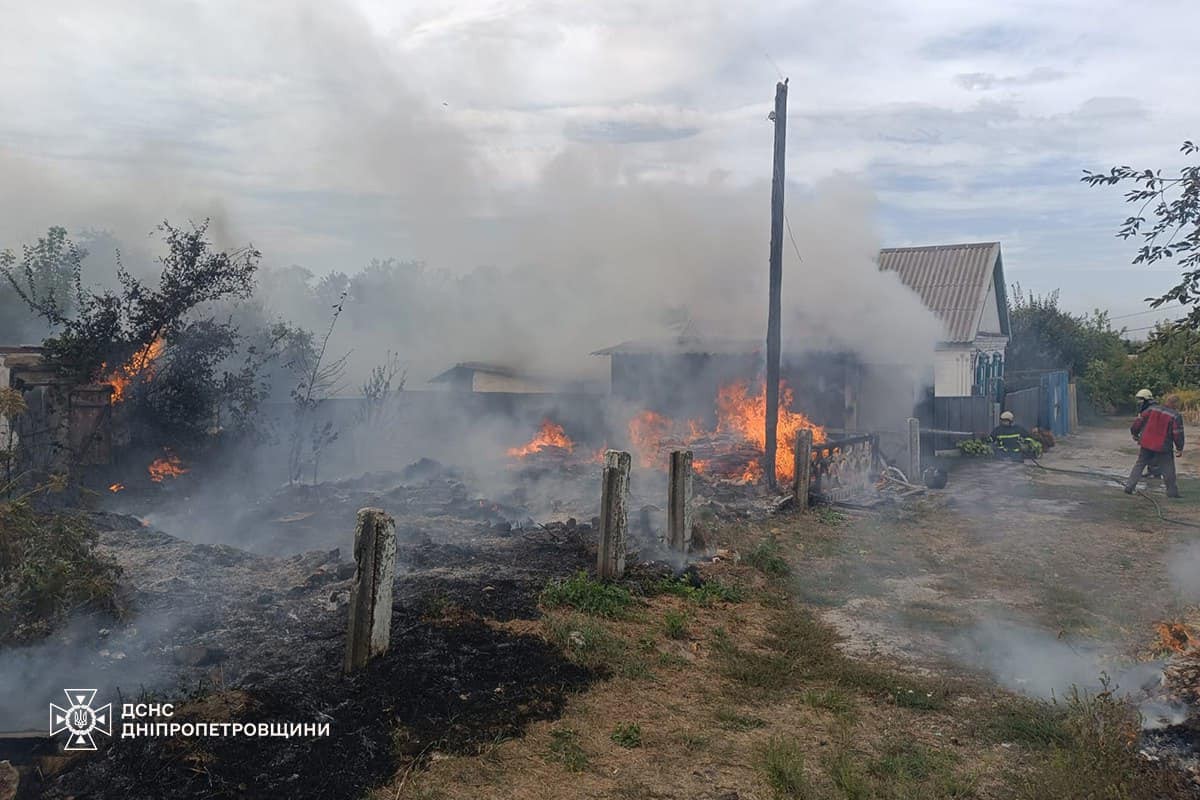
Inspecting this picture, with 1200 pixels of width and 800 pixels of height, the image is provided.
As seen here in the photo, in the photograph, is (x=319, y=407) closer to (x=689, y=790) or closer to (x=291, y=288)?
(x=689, y=790)

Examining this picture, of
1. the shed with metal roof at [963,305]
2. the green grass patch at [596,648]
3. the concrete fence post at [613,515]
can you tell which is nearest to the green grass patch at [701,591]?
the concrete fence post at [613,515]

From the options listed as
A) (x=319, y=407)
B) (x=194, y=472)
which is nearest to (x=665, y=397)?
(x=319, y=407)

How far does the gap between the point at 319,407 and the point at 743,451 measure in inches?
336

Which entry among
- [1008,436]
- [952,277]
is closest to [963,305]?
[952,277]

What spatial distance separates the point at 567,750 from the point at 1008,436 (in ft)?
54.1

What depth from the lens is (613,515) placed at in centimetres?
746

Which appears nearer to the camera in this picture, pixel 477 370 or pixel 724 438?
pixel 724 438

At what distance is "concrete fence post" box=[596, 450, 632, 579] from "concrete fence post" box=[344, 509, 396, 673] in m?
2.74

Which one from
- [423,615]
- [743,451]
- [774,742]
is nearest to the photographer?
[774,742]

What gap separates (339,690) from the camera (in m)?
4.73

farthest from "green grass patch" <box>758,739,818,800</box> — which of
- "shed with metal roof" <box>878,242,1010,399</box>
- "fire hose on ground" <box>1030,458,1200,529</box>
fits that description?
"shed with metal roof" <box>878,242,1010,399</box>

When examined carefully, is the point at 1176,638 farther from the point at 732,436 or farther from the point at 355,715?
the point at 732,436

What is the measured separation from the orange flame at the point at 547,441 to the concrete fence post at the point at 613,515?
8.83 m

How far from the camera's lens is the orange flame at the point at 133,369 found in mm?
11845
